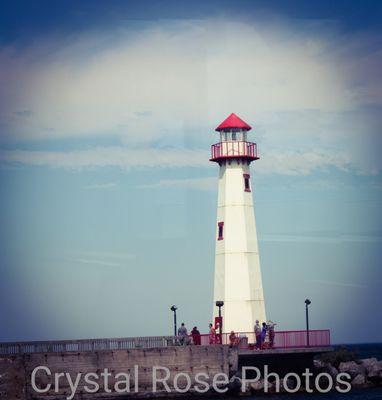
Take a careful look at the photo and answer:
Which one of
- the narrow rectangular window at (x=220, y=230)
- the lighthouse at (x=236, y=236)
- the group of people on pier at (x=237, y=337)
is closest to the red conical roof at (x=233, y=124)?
the lighthouse at (x=236, y=236)

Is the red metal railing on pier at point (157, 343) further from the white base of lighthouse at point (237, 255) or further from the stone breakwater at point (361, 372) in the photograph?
the stone breakwater at point (361, 372)

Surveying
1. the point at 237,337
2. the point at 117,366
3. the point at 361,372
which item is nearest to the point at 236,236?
the point at 237,337

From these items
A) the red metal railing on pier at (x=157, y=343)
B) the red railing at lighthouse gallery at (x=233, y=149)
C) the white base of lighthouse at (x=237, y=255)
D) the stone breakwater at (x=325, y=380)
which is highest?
the red railing at lighthouse gallery at (x=233, y=149)

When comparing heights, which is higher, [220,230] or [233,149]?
[233,149]

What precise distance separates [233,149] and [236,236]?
364cm

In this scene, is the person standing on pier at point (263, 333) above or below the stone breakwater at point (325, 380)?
above

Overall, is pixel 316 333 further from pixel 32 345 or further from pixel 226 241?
pixel 32 345

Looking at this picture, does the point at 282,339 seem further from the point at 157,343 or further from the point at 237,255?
the point at 157,343

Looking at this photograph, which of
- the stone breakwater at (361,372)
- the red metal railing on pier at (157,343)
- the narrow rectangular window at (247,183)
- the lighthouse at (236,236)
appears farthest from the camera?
the stone breakwater at (361,372)

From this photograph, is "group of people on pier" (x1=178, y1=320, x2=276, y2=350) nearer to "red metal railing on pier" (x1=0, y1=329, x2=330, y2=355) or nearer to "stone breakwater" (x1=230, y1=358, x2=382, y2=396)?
"red metal railing on pier" (x1=0, y1=329, x2=330, y2=355)

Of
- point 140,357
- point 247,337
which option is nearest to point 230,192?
point 247,337

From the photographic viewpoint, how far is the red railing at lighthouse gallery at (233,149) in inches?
1839

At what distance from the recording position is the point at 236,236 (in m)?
46.1

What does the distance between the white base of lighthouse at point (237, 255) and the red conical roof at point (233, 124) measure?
57.5 inches
